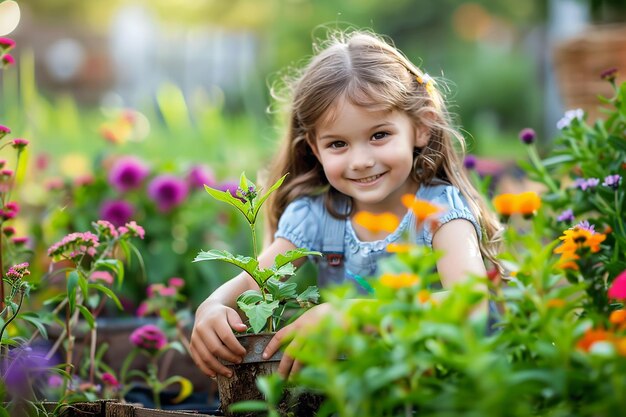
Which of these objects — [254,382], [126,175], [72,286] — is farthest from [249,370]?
[126,175]

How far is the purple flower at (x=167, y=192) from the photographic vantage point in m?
3.32

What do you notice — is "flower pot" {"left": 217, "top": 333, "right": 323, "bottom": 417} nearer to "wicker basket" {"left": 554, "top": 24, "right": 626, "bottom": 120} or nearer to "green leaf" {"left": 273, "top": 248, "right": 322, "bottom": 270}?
"green leaf" {"left": 273, "top": 248, "right": 322, "bottom": 270}

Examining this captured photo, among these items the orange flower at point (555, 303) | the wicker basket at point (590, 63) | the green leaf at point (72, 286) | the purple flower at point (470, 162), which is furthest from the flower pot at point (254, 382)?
the wicker basket at point (590, 63)

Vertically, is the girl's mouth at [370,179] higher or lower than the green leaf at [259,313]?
higher

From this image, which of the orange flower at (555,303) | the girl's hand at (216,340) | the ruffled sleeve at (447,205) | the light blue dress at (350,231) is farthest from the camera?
the light blue dress at (350,231)

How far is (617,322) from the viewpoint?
123 cm

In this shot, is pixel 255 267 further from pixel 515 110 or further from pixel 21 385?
pixel 515 110

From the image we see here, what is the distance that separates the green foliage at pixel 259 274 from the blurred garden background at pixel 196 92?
0.39 meters

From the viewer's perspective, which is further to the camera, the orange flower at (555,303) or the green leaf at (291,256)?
the green leaf at (291,256)

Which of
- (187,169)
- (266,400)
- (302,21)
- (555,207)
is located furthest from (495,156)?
(302,21)

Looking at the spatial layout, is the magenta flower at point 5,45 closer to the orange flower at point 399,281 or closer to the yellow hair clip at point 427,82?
the yellow hair clip at point 427,82

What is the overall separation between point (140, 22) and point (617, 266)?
15.3 metres

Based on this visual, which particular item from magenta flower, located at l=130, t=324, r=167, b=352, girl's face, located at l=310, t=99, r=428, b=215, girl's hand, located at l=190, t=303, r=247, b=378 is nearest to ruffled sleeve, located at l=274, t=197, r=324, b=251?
girl's face, located at l=310, t=99, r=428, b=215

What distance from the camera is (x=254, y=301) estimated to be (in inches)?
66.2
